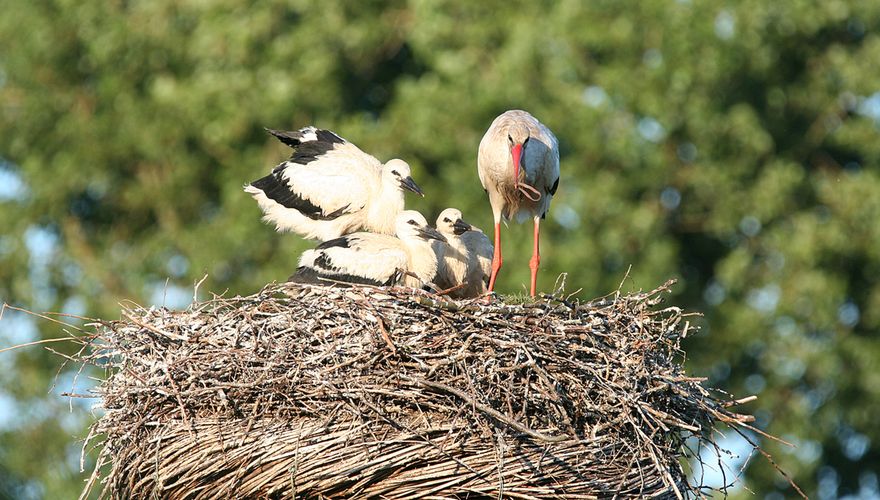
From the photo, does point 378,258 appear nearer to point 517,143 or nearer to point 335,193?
point 335,193

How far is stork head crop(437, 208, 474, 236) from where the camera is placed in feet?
31.6

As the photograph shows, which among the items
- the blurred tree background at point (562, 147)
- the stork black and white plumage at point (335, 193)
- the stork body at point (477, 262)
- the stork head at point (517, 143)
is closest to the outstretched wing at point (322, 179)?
the stork black and white plumage at point (335, 193)

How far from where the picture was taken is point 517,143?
9.80m

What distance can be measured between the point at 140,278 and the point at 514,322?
1280 centimetres

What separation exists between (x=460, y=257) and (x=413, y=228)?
1.86 feet

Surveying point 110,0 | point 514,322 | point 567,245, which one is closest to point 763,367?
point 567,245

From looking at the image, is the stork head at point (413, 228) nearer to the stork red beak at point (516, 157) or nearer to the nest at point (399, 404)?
the stork red beak at point (516, 157)

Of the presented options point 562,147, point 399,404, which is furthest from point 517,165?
point 562,147

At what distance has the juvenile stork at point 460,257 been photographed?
9.27 meters

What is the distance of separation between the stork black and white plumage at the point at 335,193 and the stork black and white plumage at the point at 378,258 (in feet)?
1.57

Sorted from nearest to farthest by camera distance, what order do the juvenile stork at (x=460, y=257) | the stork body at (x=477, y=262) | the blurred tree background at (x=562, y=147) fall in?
the juvenile stork at (x=460, y=257), the stork body at (x=477, y=262), the blurred tree background at (x=562, y=147)

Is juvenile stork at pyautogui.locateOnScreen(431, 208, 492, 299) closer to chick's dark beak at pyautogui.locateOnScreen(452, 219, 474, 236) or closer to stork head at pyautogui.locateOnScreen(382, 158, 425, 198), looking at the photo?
chick's dark beak at pyautogui.locateOnScreen(452, 219, 474, 236)

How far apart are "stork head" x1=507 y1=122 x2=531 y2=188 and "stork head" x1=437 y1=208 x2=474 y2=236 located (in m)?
0.51

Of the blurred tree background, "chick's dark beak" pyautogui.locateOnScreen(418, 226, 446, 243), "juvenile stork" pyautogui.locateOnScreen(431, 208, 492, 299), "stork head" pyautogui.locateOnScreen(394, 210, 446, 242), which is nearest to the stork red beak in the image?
"juvenile stork" pyautogui.locateOnScreen(431, 208, 492, 299)
